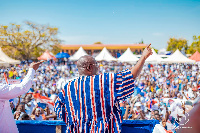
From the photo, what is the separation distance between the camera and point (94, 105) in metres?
1.38

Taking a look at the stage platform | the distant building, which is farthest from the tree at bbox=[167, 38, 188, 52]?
the stage platform

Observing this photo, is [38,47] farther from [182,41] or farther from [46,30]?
[182,41]

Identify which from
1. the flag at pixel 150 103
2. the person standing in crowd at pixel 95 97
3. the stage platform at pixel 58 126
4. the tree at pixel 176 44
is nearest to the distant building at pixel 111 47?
the tree at pixel 176 44

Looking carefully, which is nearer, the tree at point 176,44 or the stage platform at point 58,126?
the stage platform at point 58,126

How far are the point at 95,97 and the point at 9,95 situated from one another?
66 cm

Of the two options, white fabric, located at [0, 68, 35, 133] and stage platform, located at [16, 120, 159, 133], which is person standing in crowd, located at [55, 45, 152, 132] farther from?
stage platform, located at [16, 120, 159, 133]

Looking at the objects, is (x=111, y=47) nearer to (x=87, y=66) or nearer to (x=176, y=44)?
(x=176, y=44)

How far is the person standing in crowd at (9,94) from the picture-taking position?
1438 millimetres

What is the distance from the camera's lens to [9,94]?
145 centimetres

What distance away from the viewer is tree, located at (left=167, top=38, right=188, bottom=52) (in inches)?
1919

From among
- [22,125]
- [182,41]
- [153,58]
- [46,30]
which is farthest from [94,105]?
[182,41]

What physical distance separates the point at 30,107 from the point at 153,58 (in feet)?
40.8

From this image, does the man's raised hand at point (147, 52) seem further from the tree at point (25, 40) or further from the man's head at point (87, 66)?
the tree at point (25, 40)

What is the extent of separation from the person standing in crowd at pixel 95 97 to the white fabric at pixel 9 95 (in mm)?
294
